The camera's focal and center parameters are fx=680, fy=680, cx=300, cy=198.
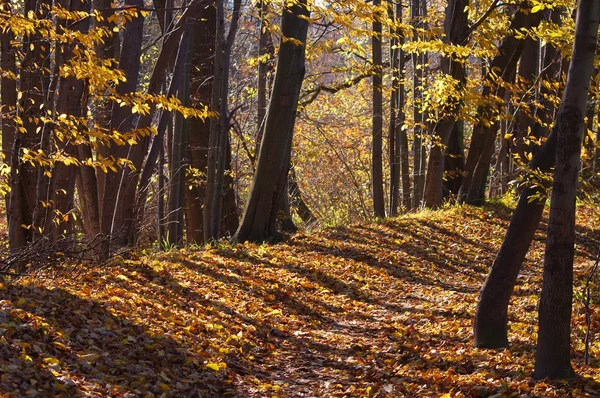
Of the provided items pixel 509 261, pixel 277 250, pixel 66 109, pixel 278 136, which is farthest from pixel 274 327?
pixel 278 136

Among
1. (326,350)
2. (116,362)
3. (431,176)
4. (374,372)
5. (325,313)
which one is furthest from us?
(431,176)

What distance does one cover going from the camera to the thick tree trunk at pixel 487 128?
42.0ft

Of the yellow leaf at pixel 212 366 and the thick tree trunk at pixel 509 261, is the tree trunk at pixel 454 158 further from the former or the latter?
the yellow leaf at pixel 212 366

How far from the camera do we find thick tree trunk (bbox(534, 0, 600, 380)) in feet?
15.9

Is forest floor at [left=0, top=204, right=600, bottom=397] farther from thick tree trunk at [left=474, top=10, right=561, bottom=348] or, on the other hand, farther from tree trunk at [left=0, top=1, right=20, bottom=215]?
tree trunk at [left=0, top=1, right=20, bottom=215]

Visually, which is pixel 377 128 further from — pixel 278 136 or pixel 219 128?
pixel 278 136

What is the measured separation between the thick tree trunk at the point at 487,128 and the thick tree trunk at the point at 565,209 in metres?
7.60

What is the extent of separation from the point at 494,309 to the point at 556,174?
70.6 inches

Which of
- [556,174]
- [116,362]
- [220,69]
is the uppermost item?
[220,69]

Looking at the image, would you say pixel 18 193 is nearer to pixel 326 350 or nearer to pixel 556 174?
pixel 326 350

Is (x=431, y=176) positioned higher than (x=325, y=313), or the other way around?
(x=431, y=176)

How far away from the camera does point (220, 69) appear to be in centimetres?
Answer: 1227

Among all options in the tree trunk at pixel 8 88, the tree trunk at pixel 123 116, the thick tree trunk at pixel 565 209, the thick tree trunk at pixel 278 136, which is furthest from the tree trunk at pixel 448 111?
the thick tree trunk at pixel 565 209

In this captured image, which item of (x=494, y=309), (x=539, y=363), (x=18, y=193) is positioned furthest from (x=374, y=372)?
(x=18, y=193)
